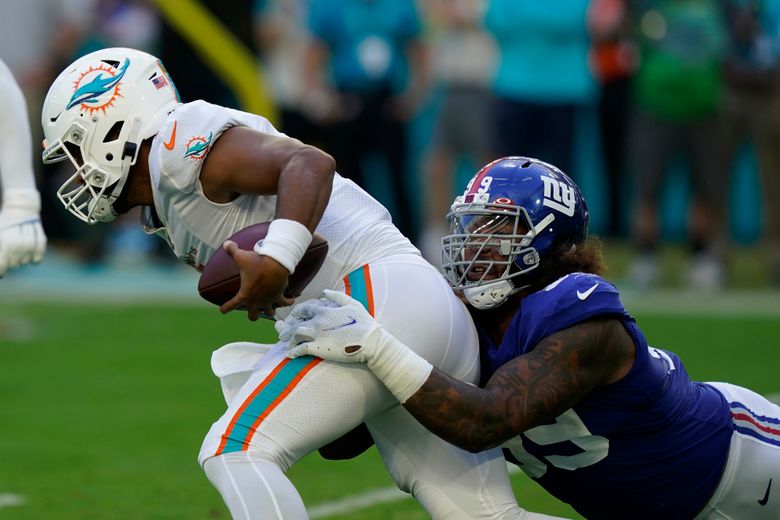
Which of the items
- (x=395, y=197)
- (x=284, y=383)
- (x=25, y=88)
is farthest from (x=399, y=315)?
(x=25, y=88)

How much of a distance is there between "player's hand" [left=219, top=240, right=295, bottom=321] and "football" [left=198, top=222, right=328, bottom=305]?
0.22 ft

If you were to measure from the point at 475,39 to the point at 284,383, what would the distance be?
715 centimetres

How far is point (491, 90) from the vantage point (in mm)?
9945

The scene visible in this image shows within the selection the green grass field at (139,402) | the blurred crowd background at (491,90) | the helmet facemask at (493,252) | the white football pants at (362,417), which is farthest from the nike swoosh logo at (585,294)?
the blurred crowd background at (491,90)

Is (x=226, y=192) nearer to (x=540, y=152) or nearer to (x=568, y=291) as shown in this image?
(x=568, y=291)

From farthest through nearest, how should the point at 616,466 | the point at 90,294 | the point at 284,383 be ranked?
the point at 90,294 → the point at 616,466 → the point at 284,383

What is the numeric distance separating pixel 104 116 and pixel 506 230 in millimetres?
1044

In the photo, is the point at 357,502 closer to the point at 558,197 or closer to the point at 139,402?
the point at 558,197

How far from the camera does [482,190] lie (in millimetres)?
3512

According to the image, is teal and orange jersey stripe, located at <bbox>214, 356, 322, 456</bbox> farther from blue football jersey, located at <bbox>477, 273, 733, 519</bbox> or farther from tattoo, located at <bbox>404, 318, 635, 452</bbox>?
blue football jersey, located at <bbox>477, 273, 733, 519</bbox>

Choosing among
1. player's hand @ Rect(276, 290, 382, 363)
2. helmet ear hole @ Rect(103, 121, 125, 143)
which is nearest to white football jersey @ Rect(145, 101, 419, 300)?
helmet ear hole @ Rect(103, 121, 125, 143)

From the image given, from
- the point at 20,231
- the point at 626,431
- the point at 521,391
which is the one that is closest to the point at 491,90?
the point at 20,231

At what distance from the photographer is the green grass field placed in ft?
15.6

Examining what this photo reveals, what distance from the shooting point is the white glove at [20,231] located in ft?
14.0
